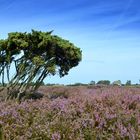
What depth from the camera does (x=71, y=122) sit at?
6.65m

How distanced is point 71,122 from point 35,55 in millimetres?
10925

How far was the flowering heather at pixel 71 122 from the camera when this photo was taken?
6.13 meters

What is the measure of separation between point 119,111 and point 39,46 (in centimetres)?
1002

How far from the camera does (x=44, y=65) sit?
685 inches

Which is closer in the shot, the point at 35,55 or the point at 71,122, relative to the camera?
the point at 71,122

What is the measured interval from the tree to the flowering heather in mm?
8906

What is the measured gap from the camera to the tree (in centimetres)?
1722

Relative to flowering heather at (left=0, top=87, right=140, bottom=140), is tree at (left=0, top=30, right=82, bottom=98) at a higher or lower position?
higher

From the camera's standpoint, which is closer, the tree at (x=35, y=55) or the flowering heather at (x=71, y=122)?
the flowering heather at (x=71, y=122)

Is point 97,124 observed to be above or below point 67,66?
below

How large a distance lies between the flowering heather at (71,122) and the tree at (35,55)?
8906 mm

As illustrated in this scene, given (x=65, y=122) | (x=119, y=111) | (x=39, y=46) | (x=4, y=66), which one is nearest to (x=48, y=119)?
(x=65, y=122)

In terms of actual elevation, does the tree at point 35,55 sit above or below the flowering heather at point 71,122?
above

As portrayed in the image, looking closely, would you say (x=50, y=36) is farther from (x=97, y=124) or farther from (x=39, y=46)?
(x=97, y=124)
